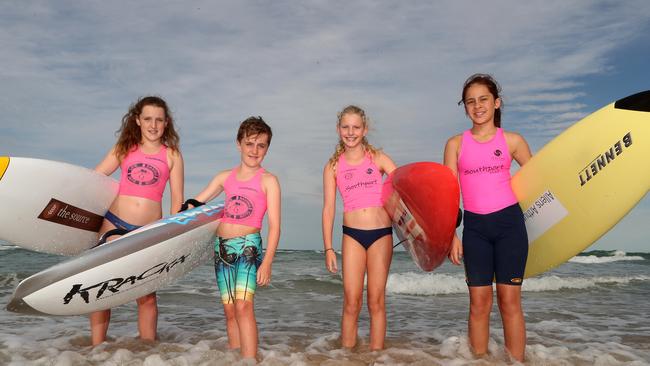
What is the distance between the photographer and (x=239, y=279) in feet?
11.4

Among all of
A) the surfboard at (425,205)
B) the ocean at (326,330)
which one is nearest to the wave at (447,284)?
the ocean at (326,330)

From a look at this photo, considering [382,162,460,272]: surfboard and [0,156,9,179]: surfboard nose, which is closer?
[382,162,460,272]: surfboard

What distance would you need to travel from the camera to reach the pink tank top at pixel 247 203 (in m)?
3.56

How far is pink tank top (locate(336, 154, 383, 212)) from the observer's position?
3.74 meters

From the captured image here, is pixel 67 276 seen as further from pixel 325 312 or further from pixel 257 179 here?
pixel 325 312

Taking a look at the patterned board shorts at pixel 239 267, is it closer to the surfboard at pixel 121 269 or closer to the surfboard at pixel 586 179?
the surfboard at pixel 121 269

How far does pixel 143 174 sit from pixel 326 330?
286cm

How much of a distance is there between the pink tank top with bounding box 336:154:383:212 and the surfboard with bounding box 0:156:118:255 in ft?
6.25

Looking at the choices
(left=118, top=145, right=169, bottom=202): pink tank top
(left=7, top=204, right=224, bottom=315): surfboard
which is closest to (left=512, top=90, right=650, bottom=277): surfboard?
(left=7, top=204, right=224, bottom=315): surfboard

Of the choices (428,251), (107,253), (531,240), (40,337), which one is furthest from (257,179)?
(40,337)

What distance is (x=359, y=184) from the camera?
376 cm

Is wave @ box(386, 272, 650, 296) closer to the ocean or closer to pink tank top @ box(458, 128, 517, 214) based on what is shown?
the ocean

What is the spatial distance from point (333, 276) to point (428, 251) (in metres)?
8.22

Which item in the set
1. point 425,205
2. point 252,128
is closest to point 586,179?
point 425,205
